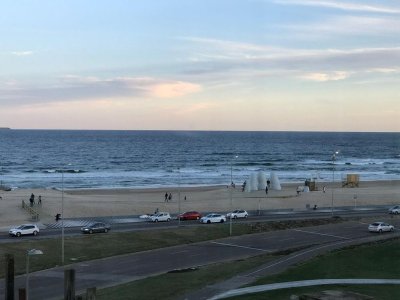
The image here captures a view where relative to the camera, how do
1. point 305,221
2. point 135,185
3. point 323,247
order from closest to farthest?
1. point 323,247
2. point 305,221
3. point 135,185

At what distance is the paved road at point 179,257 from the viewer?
111 feet

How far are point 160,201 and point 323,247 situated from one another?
3847cm

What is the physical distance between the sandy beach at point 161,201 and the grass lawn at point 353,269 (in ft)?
102

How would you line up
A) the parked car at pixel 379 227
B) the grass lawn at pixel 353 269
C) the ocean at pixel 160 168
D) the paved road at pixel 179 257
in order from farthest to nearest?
the ocean at pixel 160 168 → the parked car at pixel 379 227 → the paved road at pixel 179 257 → the grass lawn at pixel 353 269

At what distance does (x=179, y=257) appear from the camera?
41750 millimetres

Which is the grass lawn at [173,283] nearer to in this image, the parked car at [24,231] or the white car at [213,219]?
the parked car at [24,231]

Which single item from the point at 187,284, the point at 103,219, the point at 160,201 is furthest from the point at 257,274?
the point at 160,201

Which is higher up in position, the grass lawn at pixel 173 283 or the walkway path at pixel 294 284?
the walkway path at pixel 294 284

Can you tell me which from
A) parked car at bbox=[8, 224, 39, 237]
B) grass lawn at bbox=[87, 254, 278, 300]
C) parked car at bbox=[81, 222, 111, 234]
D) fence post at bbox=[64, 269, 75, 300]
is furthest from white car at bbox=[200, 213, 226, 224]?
fence post at bbox=[64, 269, 75, 300]

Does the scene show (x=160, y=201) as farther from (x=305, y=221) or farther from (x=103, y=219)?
(x=305, y=221)

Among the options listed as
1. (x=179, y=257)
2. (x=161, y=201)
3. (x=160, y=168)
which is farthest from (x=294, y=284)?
(x=160, y=168)

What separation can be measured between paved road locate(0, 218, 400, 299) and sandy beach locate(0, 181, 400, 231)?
59.3 feet

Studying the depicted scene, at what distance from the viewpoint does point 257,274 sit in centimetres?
3288

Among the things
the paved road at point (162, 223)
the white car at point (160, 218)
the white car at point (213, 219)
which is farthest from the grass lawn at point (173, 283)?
the white car at point (160, 218)
